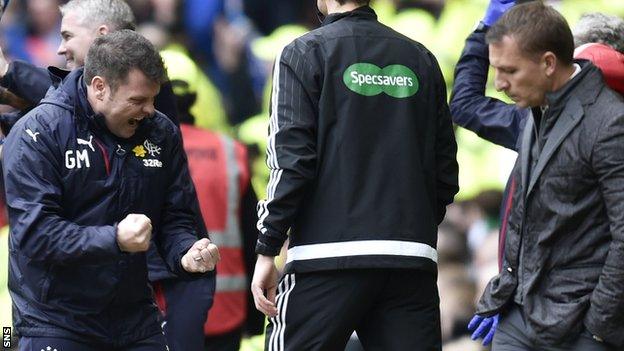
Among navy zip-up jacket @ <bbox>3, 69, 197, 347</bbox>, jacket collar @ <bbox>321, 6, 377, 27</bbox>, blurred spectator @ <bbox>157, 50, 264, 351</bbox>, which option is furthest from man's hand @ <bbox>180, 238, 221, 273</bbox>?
blurred spectator @ <bbox>157, 50, 264, 351</bbox>

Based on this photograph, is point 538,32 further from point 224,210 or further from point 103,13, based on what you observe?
point 224,210

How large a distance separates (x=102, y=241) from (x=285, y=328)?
0.73 m

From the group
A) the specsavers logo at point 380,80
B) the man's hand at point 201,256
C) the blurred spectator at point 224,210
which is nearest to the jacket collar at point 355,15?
the specsavers logo at point 380,80

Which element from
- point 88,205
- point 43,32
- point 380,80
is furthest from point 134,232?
point 43,32

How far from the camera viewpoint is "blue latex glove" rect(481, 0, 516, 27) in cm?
552

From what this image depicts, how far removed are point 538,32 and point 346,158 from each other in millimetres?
796

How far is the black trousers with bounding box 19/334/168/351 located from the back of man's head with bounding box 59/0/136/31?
4.92 feet

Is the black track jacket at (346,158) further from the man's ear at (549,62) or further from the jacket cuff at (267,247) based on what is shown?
the man's ear at (549,62)

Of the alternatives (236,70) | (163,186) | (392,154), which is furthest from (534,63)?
(236,70)

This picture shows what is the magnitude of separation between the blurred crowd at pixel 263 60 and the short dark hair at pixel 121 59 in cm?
273

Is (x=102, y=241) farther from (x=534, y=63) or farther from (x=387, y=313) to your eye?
(x=534, y=63)

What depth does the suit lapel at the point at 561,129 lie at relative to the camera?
14.5 feet

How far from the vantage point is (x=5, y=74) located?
5.54 metres

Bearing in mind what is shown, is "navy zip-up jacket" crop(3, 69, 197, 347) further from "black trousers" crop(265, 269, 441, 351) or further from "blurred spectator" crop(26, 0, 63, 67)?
"blurred spectator" crop(26, 0, 63, 67)
